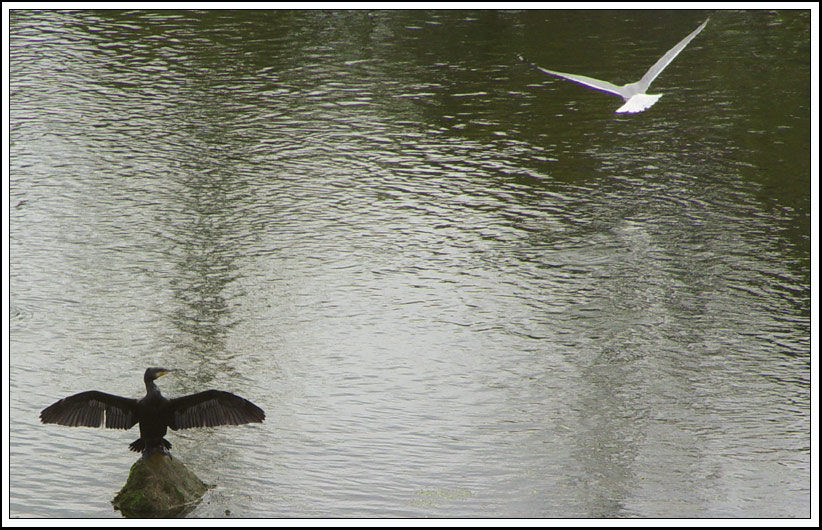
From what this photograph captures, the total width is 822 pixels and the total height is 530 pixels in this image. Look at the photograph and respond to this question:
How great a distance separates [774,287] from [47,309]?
7.69m

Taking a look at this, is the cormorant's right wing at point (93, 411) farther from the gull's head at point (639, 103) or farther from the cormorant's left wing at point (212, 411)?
the gull's head at point (639, 103)

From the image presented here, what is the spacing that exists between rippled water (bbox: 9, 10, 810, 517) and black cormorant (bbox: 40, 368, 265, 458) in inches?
25.7

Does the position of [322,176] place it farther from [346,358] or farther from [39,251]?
[346,358]

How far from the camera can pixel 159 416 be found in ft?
25.7

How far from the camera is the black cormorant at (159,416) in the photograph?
25.8ft

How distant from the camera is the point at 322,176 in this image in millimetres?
15859

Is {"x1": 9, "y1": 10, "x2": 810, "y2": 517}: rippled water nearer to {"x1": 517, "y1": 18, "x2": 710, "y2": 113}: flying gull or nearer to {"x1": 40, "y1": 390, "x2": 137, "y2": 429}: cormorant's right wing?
{"x1": 40, "y1": 390, "x2": 137, "y2": 429}: cormorant's right wing

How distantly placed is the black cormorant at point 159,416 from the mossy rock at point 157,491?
134mm

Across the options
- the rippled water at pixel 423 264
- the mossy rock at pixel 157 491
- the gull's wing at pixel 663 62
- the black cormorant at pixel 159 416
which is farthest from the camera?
the gull's wing at pixel 663 62

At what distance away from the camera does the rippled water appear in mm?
9031

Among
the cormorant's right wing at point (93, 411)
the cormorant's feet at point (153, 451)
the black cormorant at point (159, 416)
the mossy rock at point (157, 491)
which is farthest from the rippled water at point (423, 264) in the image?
the cormorant's right wing at point (93, 411)

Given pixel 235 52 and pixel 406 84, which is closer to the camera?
pixel 406 84

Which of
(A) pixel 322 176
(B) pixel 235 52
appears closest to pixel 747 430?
(A) pixel 322 176

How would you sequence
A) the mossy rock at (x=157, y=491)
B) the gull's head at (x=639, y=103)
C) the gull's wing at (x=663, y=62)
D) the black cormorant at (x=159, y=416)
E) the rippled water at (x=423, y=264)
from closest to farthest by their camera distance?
1. the black cormorant at (x=159, y=416)
2. the mossy rock at (x=157, y=491)
3. the rippled water at (x=423, y=264)
4. the gull's head at (x=639, y=103)
5. the gull's wing at (x=663, y=62)
